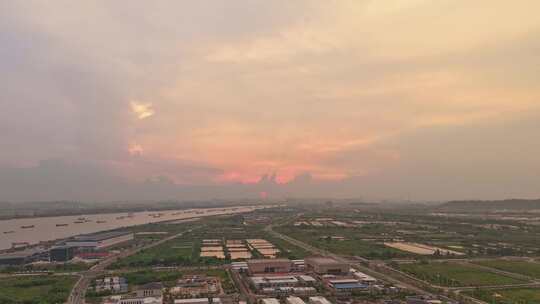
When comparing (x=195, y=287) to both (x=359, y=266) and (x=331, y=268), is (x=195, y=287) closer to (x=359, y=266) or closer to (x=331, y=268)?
(x=331, y=268)

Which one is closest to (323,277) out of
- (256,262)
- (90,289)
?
(256,262)

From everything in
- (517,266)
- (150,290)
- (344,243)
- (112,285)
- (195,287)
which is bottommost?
(517,266)

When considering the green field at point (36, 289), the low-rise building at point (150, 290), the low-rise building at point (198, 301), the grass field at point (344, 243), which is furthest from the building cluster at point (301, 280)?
the green field at point (36, 289)

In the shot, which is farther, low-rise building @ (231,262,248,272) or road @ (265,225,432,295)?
low-rise building @ (231,262,248,272)

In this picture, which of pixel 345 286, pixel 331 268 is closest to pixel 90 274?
pixel 331 268

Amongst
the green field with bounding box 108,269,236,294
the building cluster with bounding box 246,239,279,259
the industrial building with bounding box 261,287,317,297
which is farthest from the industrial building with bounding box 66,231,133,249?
the industrial building with bounding box 261,287,317,297

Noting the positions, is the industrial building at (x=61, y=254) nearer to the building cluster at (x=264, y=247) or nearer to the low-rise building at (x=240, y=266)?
the low-rise building at (x=240, y=266)

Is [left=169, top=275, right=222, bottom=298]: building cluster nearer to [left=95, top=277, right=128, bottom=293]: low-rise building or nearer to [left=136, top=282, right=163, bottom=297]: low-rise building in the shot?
[left=136, top=282, right=163, bottom=297]: low-rise building
